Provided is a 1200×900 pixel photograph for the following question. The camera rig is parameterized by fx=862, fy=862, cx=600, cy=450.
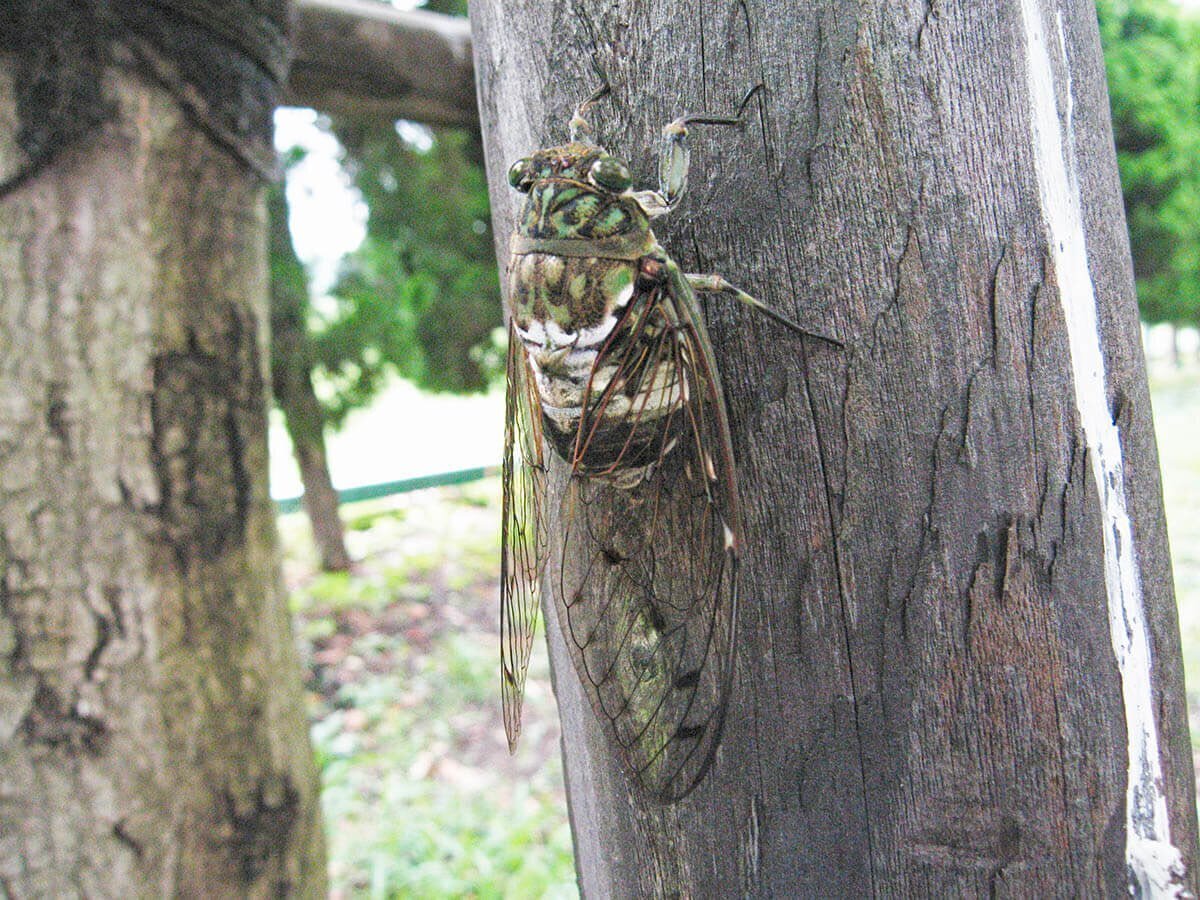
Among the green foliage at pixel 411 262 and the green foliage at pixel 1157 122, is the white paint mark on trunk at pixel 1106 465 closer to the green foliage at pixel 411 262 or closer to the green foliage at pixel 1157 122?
the green foliage at pixel 411 262

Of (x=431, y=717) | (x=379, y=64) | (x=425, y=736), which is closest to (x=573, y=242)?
(x=379, y=64)

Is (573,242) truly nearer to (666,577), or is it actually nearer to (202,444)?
(666,577)

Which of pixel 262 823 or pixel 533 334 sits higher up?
pixel 533 334

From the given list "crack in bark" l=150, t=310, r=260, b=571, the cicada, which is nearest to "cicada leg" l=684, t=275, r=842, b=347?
the cicada

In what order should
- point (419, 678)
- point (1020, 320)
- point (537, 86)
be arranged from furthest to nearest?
point (419, 678) → point (537, 86) → point (1020, 320)

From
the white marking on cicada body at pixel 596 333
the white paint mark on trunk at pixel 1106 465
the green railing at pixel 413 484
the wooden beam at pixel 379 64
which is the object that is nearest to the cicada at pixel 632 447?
the white marking on cicada body at pixel 596 333

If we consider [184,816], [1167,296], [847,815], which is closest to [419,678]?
[184,816]

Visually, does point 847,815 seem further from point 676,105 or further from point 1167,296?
point 1167,296
